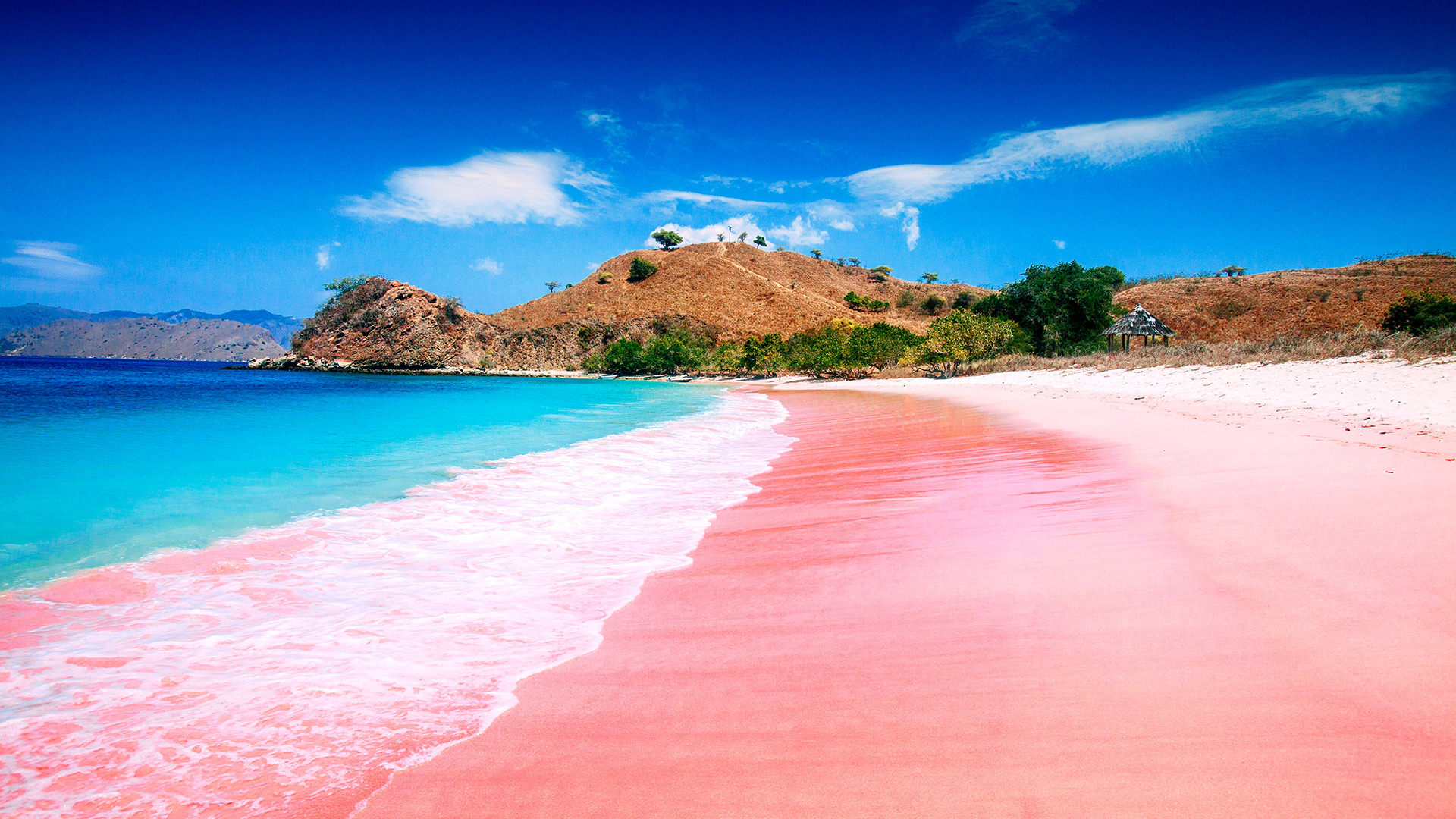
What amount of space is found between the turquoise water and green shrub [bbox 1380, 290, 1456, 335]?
35.7m

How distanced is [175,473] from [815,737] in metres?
11.1

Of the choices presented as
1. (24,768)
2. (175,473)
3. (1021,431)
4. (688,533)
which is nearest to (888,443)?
(1021,431)

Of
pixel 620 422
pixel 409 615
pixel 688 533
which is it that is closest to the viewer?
pixel 409 615

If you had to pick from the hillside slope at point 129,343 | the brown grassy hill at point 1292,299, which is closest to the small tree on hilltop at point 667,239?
the brown grassy hill at point 1292,299

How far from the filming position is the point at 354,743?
90.3 inches

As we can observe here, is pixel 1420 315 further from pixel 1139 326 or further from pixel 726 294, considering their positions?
pixel 726 294

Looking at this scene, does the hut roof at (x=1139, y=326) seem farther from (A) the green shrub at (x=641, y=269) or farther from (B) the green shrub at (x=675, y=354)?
(A) the green shrub at (x=641, y=269)

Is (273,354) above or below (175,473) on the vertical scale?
above

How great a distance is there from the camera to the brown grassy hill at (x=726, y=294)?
76.8 meters

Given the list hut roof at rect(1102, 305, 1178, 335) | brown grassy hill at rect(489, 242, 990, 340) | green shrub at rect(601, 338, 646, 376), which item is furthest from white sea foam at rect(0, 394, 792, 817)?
brown grassy hill at rect(489, 242, 990, 340)

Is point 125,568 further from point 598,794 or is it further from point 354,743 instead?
point 598,794

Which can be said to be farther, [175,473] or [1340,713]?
[175,473]

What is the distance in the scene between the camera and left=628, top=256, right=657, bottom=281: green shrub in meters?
93.4

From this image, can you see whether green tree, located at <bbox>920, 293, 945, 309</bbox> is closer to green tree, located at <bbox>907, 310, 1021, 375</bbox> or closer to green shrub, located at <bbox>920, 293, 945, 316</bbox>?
green shrub, located at <bbox>920, 293, 945, 316</bbox>
